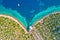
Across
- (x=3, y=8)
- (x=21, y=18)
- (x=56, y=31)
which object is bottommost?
(x=56, y=31)

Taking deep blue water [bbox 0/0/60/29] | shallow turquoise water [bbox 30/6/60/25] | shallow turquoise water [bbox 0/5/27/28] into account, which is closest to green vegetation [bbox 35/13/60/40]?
shallow turquoise water [bbox 30/6/60/25]

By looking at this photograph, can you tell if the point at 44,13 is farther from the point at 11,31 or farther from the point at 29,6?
the point at 11,31

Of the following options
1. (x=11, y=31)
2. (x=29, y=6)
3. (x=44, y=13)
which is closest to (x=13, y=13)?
(x=29, y=6)

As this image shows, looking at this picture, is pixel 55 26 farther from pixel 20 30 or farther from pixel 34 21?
pixel 20 30

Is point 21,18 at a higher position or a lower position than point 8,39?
higher

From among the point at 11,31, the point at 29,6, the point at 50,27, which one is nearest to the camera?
the point at 11,31

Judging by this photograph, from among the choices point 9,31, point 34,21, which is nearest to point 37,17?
point 34,21
